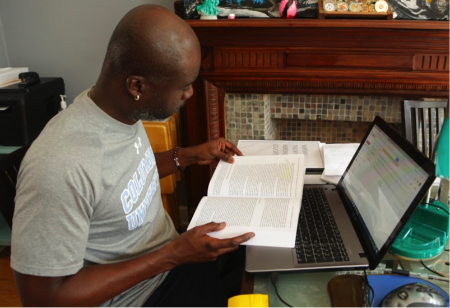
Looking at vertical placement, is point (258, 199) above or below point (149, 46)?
below

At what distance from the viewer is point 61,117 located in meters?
0.85

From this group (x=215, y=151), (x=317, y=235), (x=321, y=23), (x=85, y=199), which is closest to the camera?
(x=85, y=199)

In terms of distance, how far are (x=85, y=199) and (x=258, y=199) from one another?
0.45 metres

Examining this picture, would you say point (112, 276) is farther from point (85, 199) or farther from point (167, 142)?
point (167, 142)

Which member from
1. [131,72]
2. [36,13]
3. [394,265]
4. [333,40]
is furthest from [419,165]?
[36,13]

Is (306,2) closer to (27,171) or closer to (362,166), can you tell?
(362,166)

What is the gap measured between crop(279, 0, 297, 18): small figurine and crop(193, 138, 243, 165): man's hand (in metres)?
0.73

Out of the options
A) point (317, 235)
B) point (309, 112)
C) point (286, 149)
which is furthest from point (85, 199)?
point (309, 112)

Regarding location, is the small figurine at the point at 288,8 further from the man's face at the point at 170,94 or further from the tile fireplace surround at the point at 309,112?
the man's face at the point at 170,94

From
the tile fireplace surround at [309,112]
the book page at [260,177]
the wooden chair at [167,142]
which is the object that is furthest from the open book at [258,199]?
the tile fireplace surround at [309,112]

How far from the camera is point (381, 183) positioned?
0.88m

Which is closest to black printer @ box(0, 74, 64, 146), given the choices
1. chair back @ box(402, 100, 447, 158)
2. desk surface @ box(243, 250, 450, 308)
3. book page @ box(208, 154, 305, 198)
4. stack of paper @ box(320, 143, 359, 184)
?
book page @ box(208, 154, 305, 198)

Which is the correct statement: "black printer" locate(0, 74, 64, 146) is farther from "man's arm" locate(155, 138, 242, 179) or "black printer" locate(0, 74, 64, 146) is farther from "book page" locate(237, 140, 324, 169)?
"book page" locate(237, 140, 324, 169)

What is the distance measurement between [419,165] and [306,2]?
3.89 feet
